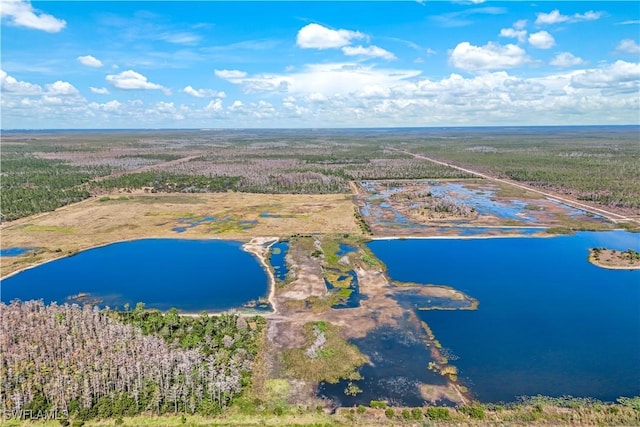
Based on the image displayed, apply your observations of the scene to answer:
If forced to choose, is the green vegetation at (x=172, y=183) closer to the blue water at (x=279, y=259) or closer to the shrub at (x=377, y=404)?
the blue water at (x=279, y=259)

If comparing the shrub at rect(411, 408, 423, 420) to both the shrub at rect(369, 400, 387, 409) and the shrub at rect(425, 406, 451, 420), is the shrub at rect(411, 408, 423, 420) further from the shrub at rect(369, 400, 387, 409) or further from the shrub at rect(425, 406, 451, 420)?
the shrub at rect(369, 400, 387, 409)

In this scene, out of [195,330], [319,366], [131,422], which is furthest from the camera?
[195,330]

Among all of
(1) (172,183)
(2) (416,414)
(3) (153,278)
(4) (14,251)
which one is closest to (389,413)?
(2) (416,414)

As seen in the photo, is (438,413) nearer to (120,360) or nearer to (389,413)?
(389,413)

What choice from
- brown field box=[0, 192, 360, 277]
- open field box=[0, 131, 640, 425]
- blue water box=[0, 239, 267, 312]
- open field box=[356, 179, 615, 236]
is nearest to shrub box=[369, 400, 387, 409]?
open field box=[0, 131, 640, 425]

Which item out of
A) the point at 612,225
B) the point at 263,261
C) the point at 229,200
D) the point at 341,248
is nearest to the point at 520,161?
the point at 612,225

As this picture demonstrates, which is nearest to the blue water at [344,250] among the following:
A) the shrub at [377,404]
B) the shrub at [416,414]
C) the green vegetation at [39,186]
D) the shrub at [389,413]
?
the shrub at [377,404]

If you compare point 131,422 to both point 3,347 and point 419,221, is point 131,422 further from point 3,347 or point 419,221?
point 419,221
